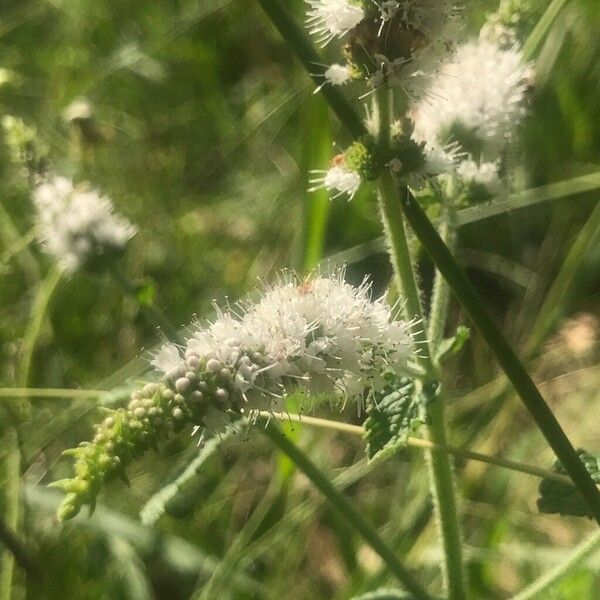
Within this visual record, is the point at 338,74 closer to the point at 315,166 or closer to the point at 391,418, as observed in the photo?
the point at 391,418

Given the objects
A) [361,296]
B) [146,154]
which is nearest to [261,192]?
[146,154]

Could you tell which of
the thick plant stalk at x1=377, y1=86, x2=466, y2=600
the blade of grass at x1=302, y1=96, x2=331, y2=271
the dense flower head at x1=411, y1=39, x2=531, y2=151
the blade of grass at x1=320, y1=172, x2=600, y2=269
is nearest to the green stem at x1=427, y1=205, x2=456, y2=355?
the thick plant stalk at x1=377, y1=86, x2=466, y2=600

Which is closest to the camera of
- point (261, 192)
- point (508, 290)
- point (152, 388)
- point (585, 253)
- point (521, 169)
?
point (152, 388)

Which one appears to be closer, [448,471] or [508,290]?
[448,471]

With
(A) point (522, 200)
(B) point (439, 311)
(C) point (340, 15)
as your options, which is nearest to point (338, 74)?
(C) point (340, 15)

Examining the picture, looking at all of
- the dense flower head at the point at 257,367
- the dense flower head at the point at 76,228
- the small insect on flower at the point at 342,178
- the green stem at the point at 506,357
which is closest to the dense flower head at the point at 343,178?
the small insect on flower at the point at 342,178

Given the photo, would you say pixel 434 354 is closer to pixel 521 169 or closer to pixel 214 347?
pixel 214 347

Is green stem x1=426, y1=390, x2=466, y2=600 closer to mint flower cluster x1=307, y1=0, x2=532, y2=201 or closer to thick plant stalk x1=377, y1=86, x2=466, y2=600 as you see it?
thick plant stalk x1=377, y1=86, x2=466, y2=600

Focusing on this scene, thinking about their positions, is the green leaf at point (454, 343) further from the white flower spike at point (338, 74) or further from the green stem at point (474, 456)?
the white flower spike at point (338, 74)
